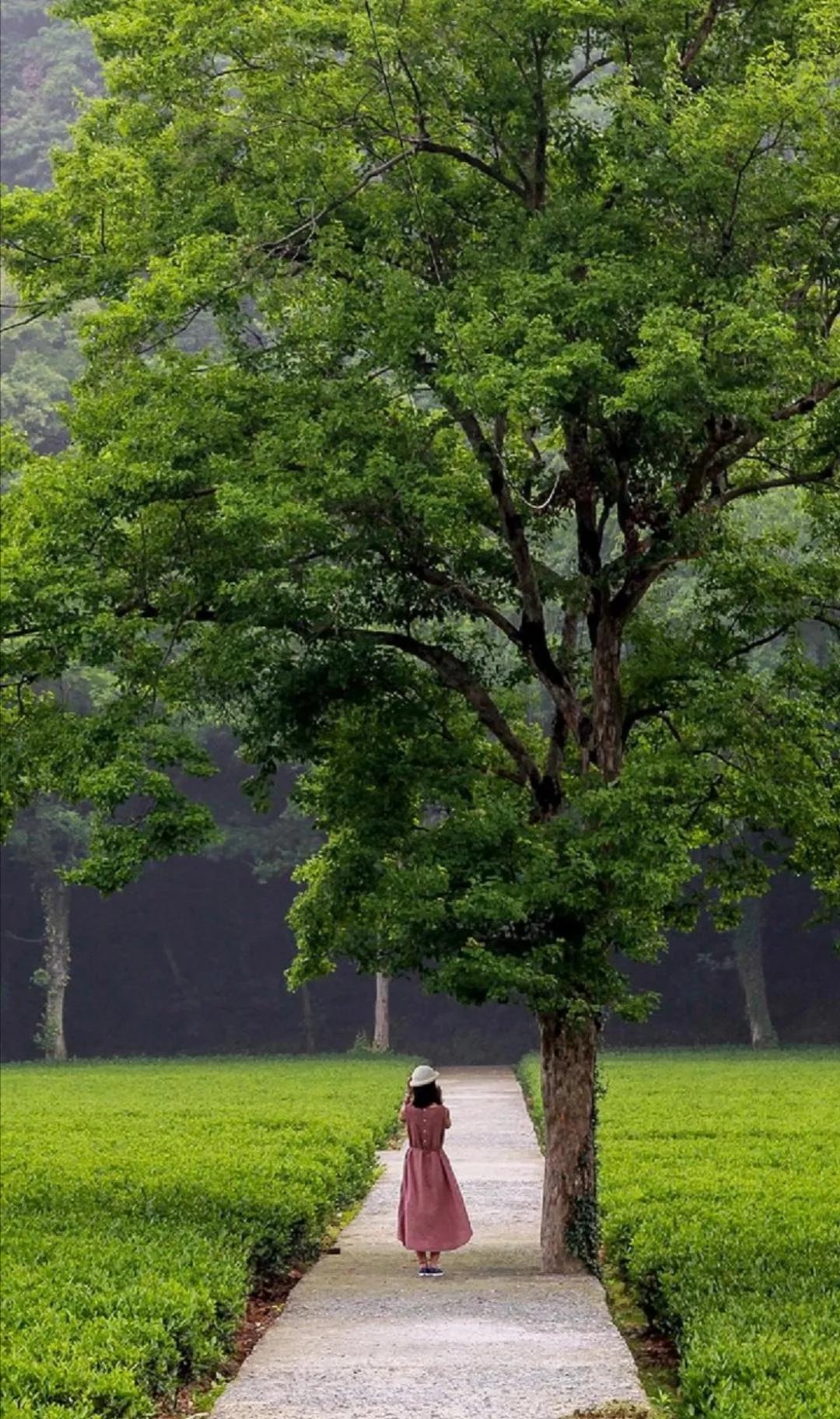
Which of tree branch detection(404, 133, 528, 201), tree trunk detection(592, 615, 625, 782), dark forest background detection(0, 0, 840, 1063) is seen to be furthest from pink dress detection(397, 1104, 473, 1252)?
dark forest background detection(0, 0, 840, 1063)

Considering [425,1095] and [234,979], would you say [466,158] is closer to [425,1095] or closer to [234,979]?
[425,1095]

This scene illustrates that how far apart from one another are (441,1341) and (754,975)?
4456 cm

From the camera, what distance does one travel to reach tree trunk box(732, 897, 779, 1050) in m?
55.2

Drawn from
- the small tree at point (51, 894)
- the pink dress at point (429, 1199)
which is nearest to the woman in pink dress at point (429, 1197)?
the pink dress at point (429, 1199)

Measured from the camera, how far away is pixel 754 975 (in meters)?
56.0

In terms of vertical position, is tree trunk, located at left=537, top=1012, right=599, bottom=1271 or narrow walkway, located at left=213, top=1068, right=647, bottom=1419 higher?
tree trunk, located at left=537, top=1012, right=599, bottom=1271

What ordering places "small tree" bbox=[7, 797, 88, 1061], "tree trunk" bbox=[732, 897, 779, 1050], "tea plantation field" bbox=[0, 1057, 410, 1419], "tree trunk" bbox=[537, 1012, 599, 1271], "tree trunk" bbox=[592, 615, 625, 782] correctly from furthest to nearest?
"small tree" bbox=[7, 797, 88, 1061] < "tree trunk" bbox=[732, 897, 779, 1050] < "tree trunk" bbox=[592, 615, 625, 782] < "tree trunk" bbox=[537, 1012, 599, 1271] < "tea plantation field" bbox=[0, 1057, 410, 1419]

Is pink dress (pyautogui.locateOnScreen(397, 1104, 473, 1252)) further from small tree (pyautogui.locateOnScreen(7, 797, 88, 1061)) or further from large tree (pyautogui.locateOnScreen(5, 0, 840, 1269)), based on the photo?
small tree (pyautogui.locateOnScreen(7, 797, 88, 1061))

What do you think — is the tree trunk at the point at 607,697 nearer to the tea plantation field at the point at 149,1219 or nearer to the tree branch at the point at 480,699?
the tree branch at the point at 480,699

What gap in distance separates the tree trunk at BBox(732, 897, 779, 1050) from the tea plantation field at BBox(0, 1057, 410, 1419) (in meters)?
20.4

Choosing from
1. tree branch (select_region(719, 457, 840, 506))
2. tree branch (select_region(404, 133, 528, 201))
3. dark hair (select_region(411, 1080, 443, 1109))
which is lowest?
dark hair (select_region(411, 1080, 443, 1109))

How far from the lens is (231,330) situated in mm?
16297

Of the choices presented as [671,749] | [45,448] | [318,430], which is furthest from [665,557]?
[45,448]

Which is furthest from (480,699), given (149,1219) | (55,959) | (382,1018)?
(55,959)
